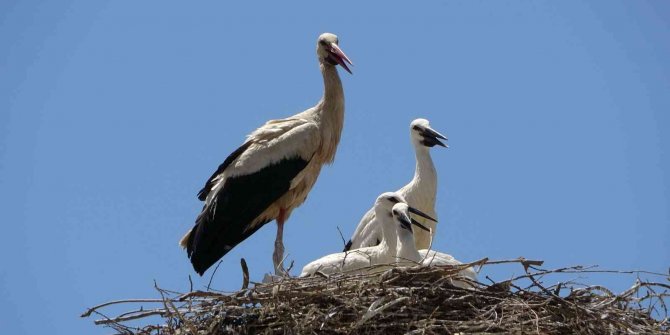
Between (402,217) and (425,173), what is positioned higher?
(425,173)

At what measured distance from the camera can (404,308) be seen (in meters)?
8.32

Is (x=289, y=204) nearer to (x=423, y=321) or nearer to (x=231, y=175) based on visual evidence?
(x=231, y=175)

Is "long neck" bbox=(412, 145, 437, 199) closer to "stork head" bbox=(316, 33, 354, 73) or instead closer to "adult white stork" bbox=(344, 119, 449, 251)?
"adult white stork" bbox=(344, 119, 449, 251)

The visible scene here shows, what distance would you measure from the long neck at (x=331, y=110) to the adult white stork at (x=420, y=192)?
596 millimetres

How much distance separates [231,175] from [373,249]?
5.98ft

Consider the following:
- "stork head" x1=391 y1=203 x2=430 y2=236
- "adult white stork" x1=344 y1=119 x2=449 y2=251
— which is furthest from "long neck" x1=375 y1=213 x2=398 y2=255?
"adult white stork" x1=344 y1=119 x2=449 y2=251

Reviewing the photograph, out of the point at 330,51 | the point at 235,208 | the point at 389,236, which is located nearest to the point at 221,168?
the point at 235,208

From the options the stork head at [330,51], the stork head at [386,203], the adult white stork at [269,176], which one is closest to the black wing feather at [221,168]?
the adult white stork at [269,176]

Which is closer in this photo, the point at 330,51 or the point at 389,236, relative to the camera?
the point at 389,236

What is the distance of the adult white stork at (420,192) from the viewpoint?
11.4 metres

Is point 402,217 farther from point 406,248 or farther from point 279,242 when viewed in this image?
point 279,242

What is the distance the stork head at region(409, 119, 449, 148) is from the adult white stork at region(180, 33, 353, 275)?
97 centimetres

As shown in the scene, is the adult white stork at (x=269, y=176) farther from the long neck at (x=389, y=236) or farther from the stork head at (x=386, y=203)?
the long neck at (x=389, y=236)

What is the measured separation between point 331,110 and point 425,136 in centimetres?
107
